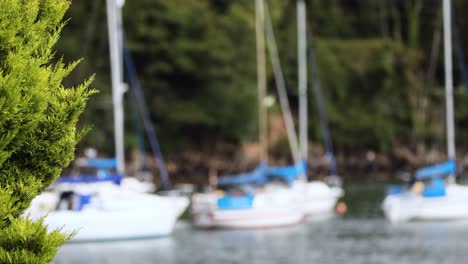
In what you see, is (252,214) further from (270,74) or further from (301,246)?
(270,74)

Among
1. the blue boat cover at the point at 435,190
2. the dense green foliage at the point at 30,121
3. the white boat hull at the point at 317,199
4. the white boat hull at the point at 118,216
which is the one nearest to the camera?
the dense green foliage at the point at 30,121

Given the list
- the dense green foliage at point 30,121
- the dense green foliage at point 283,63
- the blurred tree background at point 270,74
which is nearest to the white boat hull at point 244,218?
the dense green foliage at point 283,63

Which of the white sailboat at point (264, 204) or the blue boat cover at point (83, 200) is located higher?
the blue boat cover at point (83, 200)

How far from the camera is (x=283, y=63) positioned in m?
95.3

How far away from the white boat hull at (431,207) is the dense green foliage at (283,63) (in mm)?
31024

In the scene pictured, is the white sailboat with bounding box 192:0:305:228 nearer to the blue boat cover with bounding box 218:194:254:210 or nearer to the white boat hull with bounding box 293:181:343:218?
the blue boat cover with bounding box 218:194:254:210

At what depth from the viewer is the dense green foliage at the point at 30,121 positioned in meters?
11.5

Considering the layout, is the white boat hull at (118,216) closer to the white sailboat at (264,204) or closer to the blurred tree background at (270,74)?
the white sailboat at (264,204)

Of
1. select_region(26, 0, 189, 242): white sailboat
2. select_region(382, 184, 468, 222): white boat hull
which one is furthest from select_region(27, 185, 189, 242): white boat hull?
select_region(382, 184, 468, 222): white boat hull

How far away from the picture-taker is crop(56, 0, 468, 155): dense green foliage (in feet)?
289

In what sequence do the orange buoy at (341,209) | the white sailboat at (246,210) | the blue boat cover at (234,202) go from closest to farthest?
the blue boat cover at (234,202) → the white sailboat at (246,210) → the orange buoy at (341,209)

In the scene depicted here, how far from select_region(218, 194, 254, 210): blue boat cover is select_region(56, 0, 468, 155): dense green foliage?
29361mm

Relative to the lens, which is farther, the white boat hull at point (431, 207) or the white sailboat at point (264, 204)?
the white boat hull at point (431, 207)

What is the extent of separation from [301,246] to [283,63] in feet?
184
